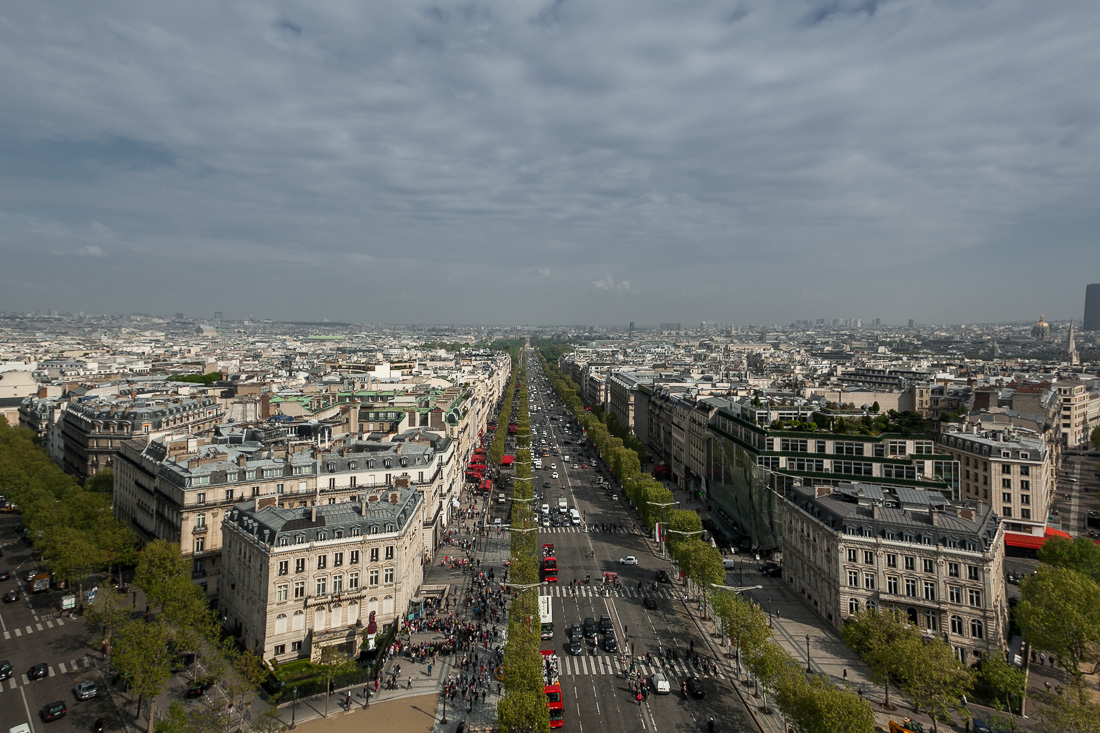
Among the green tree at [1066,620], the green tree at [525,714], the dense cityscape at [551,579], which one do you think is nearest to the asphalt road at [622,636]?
the dense cityscape at [551,579]

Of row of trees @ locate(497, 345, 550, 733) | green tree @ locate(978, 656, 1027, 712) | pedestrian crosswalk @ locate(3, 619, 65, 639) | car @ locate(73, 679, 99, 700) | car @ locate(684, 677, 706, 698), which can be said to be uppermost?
row of trees @ locate(497, 345, 550, 733)

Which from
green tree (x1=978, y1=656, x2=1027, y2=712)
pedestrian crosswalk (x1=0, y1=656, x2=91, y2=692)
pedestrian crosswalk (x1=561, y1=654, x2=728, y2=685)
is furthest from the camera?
pedestrian crosswalk (x1=561, y1=654, x2=728, y2=685)

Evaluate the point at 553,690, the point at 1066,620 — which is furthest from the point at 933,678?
the point at 553,690

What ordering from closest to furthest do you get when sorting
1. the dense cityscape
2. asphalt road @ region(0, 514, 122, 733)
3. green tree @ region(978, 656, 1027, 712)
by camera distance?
asphalt road @ region(0, 514, 122, 733) → green tree @ region(978, 656, 1027, 712) → the dense cityscape

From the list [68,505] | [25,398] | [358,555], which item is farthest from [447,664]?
[25,398]

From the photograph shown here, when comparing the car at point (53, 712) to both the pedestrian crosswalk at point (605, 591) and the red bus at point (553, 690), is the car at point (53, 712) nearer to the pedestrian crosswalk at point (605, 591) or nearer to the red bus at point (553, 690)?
the red bus at point (553, 690)

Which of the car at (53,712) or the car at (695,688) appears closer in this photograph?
the car at (53,712)

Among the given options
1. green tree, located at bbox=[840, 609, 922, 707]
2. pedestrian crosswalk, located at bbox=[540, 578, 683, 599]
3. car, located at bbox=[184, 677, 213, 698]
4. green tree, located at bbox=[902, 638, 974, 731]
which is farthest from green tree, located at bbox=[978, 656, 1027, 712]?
car, located at bbox=[184, 677, 213, 698]

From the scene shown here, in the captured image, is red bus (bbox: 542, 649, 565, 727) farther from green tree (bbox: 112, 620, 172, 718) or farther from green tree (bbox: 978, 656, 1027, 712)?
green tree (bbox: 978, 656, 1027, 712)
